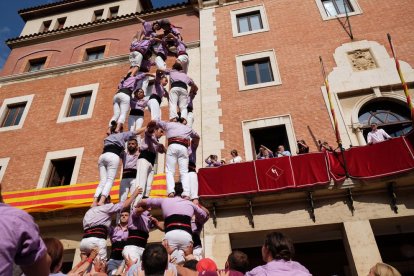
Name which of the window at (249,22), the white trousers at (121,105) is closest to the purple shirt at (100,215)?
the white trousers at (121,105)

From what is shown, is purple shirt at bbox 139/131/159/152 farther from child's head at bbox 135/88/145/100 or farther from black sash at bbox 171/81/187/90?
black sash at bbox 171/81/187/90

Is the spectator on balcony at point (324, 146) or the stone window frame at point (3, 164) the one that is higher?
the stone window frame at point (3, 164)

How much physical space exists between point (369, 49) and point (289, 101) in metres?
4.29

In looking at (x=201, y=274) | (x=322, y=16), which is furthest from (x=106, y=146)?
(x=322, y=16)

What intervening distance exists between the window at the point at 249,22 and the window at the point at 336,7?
340cm

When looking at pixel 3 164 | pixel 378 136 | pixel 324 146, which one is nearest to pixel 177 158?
pixel 324 146

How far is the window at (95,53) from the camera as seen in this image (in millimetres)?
18141

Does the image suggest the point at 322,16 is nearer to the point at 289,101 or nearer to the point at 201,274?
the point at 289,101

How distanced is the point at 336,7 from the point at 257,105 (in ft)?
24.1

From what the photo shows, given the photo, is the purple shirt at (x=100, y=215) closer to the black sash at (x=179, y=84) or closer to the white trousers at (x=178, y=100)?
the white trousers at (x=178, y=100)

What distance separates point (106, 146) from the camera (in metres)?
6.51

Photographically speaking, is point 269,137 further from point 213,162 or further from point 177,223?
point 177,223

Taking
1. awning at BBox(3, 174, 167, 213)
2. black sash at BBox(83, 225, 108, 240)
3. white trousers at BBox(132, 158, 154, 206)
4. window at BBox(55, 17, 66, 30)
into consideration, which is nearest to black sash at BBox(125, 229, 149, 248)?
black sash at BBox(83, 225, 108, 240)

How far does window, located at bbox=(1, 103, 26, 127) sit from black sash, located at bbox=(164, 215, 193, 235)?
577 inches
